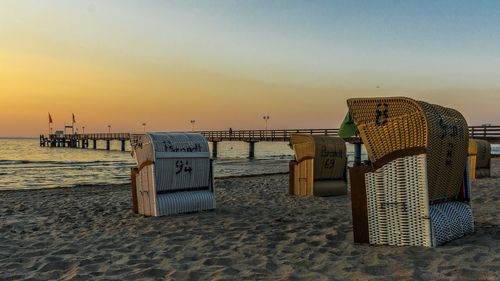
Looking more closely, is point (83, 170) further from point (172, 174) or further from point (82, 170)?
point (172, 174)

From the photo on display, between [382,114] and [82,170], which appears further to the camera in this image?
[82,170]

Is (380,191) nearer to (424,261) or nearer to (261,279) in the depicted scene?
(424,261)

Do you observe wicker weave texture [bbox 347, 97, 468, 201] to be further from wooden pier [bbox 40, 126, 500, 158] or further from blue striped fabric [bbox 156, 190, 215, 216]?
wooden pier [bbox 40, 126, 500, 158]

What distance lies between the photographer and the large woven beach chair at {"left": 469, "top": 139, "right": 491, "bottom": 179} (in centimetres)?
1652

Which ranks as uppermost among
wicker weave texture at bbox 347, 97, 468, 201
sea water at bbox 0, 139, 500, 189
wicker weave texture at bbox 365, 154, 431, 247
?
wicker weave texture at bbox 347, 97, 468, 201

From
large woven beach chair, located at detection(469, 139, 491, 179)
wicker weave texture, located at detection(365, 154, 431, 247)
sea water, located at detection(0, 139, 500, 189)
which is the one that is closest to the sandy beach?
wicker weave texture, located at detection(365, 154, 431, 247)

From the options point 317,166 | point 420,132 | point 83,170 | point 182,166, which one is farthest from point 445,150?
point 83,170

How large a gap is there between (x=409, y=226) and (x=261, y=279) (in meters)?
1.96

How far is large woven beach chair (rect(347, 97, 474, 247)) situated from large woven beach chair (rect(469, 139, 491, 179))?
12.1 meters

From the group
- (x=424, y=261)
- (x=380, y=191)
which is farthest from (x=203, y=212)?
(x=424, y=261)

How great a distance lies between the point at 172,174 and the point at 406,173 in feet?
15.0

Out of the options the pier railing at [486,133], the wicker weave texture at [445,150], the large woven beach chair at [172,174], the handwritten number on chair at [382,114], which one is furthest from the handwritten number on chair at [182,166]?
the pier railing at [486,133]

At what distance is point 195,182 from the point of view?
8867 millimetres

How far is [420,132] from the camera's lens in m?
4.93
